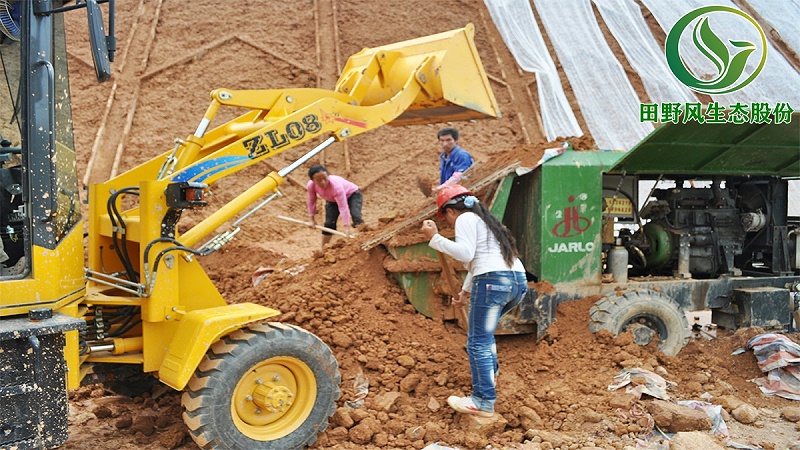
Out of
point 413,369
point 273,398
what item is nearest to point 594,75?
point 413,369

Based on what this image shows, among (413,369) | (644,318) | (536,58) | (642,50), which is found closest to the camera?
(413,369)

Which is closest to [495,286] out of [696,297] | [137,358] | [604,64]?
[137,358]

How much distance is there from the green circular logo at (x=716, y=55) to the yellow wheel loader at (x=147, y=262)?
29.2 feet

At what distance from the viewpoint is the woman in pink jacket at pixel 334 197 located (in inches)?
303

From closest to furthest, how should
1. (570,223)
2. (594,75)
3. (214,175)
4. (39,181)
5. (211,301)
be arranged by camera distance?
(39,181) < (214,175) < (211,301) < (570,223) < (594,75)

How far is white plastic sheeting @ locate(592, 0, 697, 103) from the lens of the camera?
40.9 ft

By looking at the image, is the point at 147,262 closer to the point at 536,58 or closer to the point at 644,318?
the point at 644,318

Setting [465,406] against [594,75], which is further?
[594,75]

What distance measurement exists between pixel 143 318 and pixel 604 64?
1100cm

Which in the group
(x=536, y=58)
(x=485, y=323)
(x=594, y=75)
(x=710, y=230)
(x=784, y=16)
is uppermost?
(x=784, y=16)

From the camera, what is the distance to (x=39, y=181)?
363 cm

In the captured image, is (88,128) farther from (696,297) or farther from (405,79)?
(696,297)

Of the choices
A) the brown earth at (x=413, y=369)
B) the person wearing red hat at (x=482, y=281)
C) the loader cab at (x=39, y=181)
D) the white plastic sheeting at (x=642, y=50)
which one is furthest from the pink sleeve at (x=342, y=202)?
the white plastic sheeting at (x=642, y=50)

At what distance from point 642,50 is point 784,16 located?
3357 millimetres
